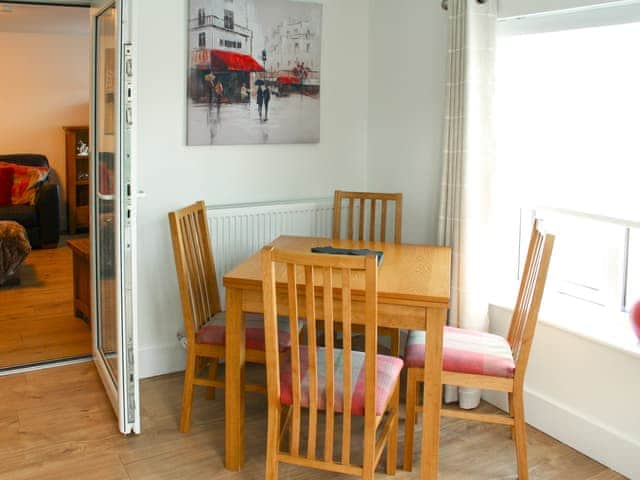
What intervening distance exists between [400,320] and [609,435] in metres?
1.07

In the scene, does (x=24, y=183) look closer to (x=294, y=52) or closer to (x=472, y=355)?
(x=294, y=52)

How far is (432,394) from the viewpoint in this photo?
2771 mm

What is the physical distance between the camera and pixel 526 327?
2.86 meters

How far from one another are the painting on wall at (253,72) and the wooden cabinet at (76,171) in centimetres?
426

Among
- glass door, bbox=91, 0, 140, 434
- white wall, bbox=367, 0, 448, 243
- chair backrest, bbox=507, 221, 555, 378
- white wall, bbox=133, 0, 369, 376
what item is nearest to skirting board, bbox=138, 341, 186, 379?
white wall, bbox=133, 0, 369, 376

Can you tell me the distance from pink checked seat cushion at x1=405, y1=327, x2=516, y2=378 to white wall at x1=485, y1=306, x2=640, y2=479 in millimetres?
331

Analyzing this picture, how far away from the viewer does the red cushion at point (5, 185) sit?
280 inches

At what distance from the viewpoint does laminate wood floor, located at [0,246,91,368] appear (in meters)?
4.28

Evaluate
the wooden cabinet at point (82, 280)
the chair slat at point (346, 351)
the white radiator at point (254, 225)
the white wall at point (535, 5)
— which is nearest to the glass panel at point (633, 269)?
the white wall at point (535, 5)

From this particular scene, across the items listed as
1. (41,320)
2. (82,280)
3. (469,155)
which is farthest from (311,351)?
(41,320)

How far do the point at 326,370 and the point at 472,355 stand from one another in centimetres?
70

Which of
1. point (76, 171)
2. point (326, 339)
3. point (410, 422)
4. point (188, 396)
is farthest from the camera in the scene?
point (76, 171)

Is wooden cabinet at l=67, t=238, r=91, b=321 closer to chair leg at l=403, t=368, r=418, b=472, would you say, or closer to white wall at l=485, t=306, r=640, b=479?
chair leg at l=403, t=368, r=418, b=472

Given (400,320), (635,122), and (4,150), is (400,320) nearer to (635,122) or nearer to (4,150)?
(635,122)
